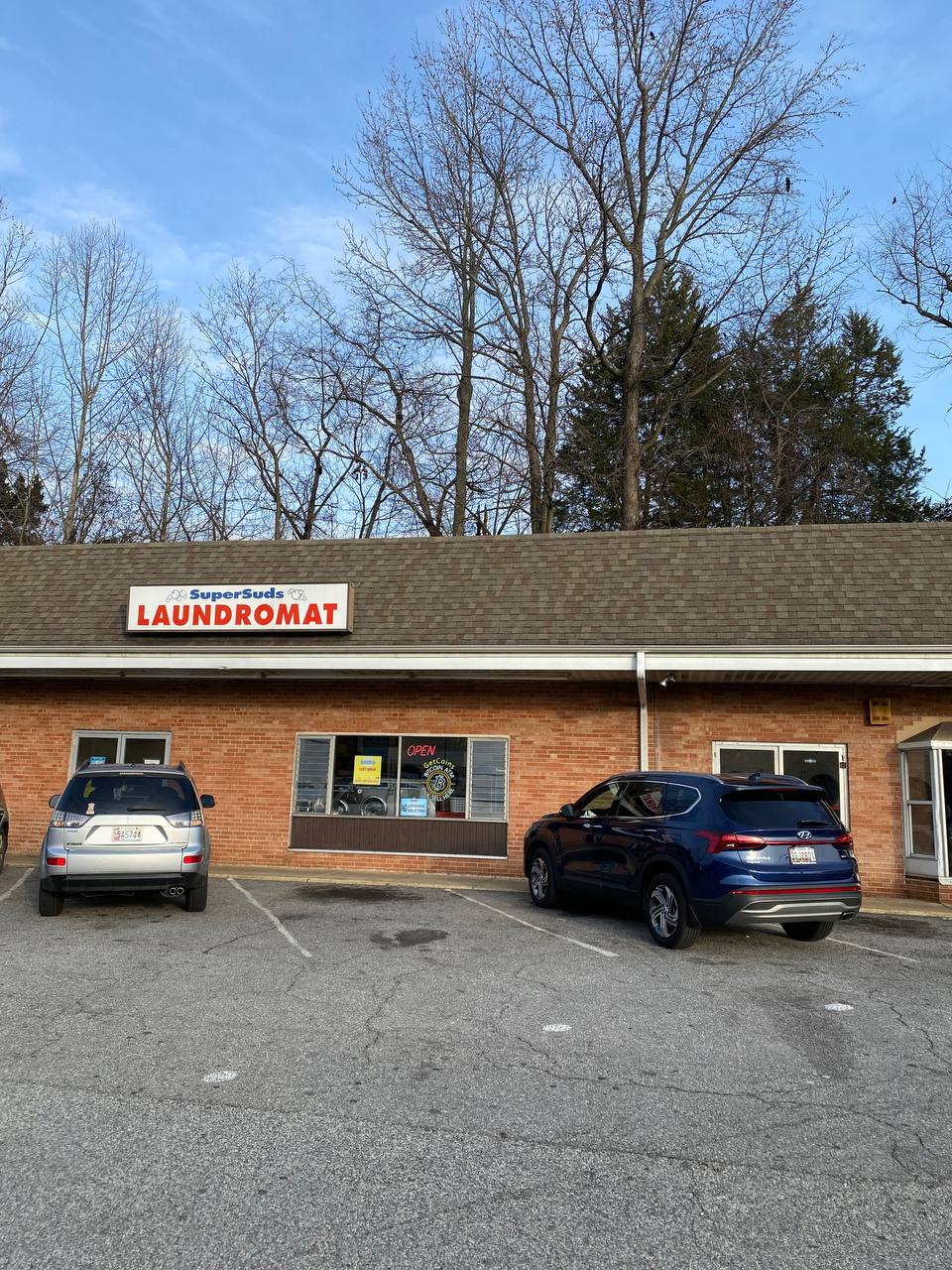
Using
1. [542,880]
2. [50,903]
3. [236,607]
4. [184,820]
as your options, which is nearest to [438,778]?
[542,880]

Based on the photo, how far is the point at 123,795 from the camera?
10297mm

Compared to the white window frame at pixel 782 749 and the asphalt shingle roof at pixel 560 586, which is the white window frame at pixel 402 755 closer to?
the asphalt shingle roof at pixel 560 586

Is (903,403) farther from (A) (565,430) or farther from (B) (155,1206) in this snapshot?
(B) (155,1206)

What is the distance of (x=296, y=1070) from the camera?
561 cm

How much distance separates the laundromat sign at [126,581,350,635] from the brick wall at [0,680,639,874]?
4.15 ft

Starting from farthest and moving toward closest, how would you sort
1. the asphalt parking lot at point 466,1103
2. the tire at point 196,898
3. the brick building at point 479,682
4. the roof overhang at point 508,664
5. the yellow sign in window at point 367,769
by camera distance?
1. the yellow sign in window at point 367,769
2. the brick building at point 479,682
3. the roof overhang at point 508,664
4. the tire at point 196,898
5. the asphalt parking lot at point 466,1103

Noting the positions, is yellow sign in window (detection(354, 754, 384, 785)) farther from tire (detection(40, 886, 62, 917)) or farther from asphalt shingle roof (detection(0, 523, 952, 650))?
tire (detection(40, 886, 62, 917))

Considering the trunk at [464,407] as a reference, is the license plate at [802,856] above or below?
below

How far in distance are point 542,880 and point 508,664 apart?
10.7 feet

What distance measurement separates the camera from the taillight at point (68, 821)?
32.9 ft

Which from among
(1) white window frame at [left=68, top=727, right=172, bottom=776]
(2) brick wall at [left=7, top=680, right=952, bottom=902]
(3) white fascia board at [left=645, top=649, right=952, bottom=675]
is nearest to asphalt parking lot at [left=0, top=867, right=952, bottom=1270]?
(3) white fascia board at [left=645, top=649, right=952, bottom=675]

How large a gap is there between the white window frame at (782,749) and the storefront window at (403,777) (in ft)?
10.6

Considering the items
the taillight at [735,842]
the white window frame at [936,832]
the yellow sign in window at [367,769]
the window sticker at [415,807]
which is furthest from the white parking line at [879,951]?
the yellow sign in window at [367,769]

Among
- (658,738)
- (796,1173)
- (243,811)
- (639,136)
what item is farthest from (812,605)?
(639,136)
